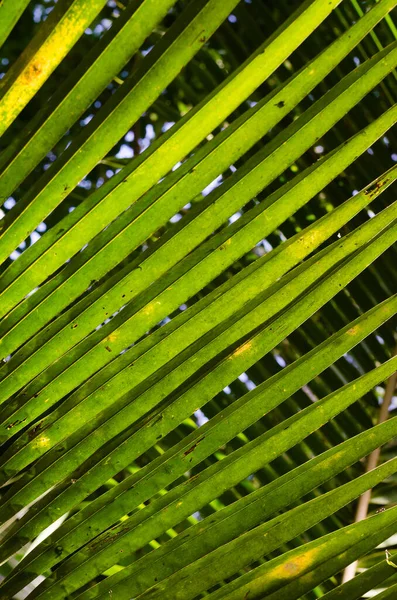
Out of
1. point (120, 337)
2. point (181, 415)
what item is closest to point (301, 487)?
point (181, 415)

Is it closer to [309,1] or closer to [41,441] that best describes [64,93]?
[309,1]

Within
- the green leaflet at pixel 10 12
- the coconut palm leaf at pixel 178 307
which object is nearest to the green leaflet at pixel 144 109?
the coconut palm leaf at pixel 178 307

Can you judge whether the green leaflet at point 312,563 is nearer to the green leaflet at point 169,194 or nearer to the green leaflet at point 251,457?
the green leaflet at point 251,457

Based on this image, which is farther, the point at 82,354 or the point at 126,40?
the point at 82,354

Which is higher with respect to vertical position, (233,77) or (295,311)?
(233,77)

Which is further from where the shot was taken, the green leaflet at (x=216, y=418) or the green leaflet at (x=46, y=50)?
the green leaflet at (x=216, y=418)

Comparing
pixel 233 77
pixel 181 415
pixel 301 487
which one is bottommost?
pixel 301 487

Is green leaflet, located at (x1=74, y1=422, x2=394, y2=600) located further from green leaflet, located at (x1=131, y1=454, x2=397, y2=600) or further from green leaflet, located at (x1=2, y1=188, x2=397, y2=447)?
green leaflet, located at (x1=2, y1=188, x2=397, y2=447)

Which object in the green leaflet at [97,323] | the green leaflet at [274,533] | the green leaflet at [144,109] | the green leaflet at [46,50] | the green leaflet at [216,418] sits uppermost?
the green leaflet at [46,50]
